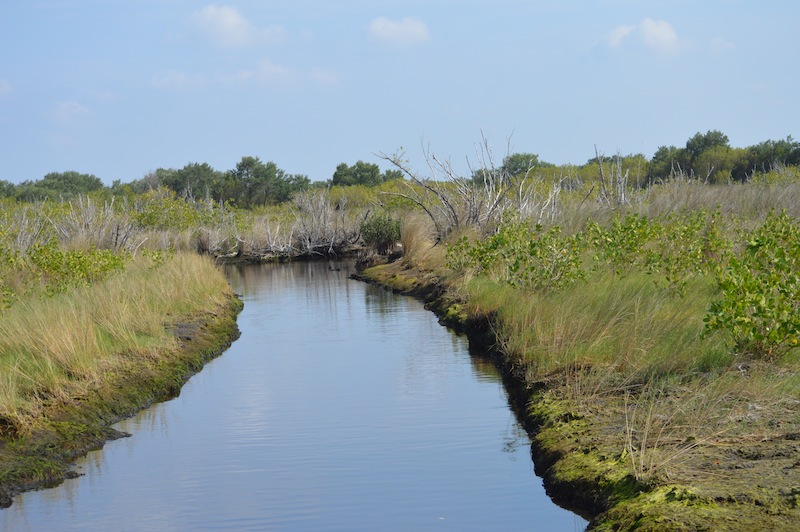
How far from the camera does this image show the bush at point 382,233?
40000 millimetres

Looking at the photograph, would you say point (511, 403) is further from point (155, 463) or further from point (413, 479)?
point (155, 463)

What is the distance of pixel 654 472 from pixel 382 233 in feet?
107

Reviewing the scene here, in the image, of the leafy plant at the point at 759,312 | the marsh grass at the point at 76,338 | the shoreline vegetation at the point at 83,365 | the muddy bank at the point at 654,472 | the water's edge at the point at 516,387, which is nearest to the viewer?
the muddy bank at the point at 654,472

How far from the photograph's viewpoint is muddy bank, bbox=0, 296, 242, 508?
10375mm

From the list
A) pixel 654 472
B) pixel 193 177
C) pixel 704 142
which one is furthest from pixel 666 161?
pixel 654 472

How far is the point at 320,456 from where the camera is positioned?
1094 centimetres

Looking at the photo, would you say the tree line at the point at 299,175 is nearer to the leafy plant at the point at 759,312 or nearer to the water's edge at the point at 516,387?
the water's edge at the point at 516,387

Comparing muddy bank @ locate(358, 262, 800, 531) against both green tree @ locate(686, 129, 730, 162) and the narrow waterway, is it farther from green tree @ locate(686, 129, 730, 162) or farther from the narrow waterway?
green tree @ locate(686, 129, 730, 162)

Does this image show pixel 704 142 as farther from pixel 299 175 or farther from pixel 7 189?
pixel 7 189

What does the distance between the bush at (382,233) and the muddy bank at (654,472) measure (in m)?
28.0

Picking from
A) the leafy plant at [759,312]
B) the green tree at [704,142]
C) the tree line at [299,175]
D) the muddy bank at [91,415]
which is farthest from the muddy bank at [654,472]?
the green tree at [704,142]

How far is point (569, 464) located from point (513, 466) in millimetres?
1043

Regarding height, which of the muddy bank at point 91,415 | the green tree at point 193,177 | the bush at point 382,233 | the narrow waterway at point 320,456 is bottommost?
the narrow waterway at point 320,456

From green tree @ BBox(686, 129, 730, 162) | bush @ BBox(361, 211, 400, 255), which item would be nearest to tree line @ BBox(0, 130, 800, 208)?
green tree @ BBox(686, 129, 730, 162)
